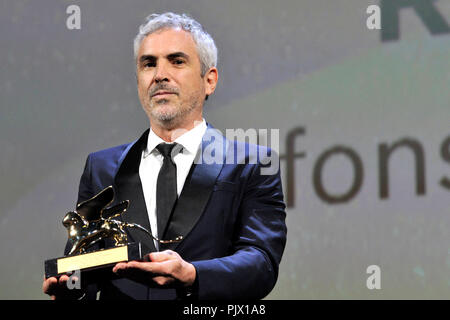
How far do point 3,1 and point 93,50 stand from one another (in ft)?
1.70

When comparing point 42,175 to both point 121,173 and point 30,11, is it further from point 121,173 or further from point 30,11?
point 121,173

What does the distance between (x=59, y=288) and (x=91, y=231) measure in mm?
143

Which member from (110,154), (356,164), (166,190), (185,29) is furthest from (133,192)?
(356,164)

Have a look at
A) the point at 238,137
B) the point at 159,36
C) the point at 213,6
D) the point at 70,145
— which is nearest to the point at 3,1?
the point at 70,145

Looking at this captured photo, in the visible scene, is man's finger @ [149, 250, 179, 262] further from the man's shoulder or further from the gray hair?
the gray hair

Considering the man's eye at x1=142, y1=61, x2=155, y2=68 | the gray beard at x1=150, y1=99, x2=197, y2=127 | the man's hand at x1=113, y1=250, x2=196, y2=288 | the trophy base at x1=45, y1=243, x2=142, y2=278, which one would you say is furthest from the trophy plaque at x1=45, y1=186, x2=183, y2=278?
the man's eye at x1=142, y1=61, x2=155, y2=68

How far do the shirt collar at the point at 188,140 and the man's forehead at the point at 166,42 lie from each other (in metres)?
0.19

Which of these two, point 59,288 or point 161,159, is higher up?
point 161,159

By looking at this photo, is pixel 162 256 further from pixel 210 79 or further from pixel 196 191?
pixel 210 79

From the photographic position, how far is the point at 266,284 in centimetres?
143

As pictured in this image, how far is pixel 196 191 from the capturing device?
146 centimetres

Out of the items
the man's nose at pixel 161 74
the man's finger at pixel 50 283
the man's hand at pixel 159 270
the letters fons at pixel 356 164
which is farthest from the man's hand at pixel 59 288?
the letters fons at pixel 356 164

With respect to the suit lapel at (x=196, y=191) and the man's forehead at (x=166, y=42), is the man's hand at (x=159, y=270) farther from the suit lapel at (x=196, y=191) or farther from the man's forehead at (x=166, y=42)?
the man's forehead at (x=166, y=42)

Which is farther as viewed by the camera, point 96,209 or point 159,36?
point 159,36
